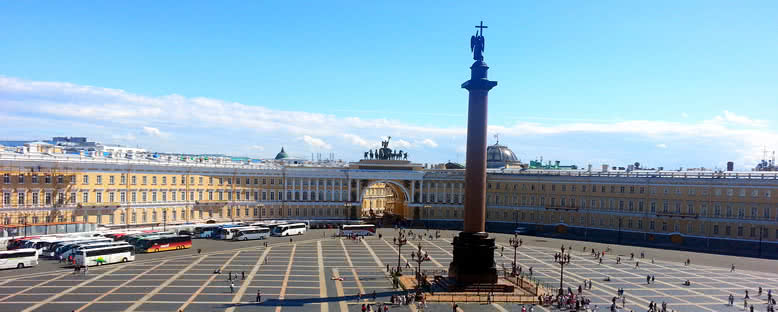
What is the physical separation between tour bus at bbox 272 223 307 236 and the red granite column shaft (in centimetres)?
3849

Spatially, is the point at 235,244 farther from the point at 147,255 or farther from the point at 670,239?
the point at 670,239

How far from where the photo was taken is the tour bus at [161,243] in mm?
56375

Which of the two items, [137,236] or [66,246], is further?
[137,236]

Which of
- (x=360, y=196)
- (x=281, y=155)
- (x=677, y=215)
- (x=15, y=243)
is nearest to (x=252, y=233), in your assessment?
(x=15, y=243)

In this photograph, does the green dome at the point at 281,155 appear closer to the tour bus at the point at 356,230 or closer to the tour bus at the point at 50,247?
the tour bus at the point at 356,230

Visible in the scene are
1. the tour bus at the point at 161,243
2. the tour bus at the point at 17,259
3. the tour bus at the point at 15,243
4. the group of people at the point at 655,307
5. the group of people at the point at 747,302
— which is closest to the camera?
the group of people at the point at 655,307

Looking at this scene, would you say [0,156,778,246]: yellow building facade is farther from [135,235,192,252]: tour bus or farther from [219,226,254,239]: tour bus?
[135,235,192,252]: tour bus

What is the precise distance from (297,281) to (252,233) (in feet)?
89.6

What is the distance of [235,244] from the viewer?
6322cm

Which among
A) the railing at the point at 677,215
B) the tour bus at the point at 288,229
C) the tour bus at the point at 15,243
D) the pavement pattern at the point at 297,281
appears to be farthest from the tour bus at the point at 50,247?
the railing at the point at 677,215

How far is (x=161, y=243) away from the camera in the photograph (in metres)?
57.1

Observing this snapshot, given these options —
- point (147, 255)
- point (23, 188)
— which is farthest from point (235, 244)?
point (23, 188)

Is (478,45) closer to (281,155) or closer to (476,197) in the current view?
(476,197)

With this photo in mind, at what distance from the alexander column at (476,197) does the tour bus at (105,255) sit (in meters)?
29.6
